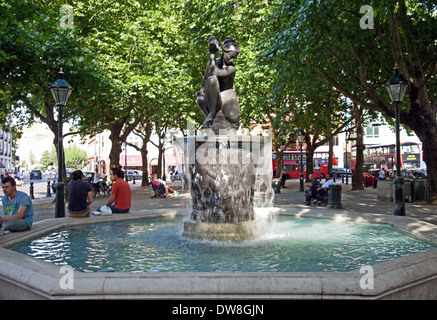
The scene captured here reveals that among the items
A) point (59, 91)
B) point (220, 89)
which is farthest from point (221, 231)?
point (59, 91)

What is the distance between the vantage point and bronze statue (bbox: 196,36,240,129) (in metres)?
7.73

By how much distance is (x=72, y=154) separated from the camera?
126 metres

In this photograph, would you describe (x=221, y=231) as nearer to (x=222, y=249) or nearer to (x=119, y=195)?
(x=222, y=249)

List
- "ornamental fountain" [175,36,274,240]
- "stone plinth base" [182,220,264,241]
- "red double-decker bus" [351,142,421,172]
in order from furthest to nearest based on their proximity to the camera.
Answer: "red double-decker bus" [351,142,421,172], "ornamental fountain" [175,36,274,240], "stone plinth base" [182,220,264,241]

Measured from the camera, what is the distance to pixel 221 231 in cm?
704

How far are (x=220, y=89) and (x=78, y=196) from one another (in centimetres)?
407

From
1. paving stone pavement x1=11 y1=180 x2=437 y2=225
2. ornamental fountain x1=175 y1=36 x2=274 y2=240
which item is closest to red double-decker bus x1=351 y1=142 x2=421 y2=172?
paving stone pavement x1=11 y1=180 x2=437 y2=225

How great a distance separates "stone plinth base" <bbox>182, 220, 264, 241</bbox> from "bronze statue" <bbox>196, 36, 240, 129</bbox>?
200cm

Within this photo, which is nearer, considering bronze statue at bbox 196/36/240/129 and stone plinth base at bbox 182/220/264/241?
stone plinth base at bbox 182/220/264/241

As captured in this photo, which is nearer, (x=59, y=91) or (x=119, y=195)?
(x=119, y=195)

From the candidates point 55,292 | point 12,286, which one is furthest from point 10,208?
point 55,292

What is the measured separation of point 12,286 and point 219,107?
5.06 meters

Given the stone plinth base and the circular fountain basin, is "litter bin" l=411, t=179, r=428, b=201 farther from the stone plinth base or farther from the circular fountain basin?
the circular fountain basin
